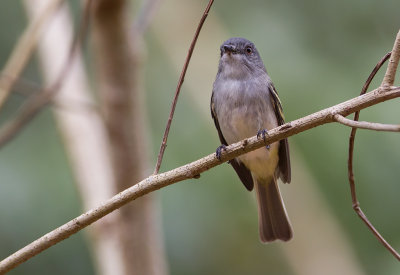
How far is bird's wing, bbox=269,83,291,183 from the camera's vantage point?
3572 millimetres


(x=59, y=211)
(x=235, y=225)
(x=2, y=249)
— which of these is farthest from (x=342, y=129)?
(x=2, y=249)

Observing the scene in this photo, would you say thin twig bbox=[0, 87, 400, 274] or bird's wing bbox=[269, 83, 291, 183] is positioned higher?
bird's wing bbox=[269, 83, 291, 183]

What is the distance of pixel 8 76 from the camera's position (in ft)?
11.6

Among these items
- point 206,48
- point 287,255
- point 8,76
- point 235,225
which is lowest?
point 287,255

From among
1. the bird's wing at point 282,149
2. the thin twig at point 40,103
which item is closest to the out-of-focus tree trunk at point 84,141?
the thin twig at point 40,103

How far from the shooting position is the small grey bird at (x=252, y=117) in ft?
11.6

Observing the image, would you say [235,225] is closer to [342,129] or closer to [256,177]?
[256,177]

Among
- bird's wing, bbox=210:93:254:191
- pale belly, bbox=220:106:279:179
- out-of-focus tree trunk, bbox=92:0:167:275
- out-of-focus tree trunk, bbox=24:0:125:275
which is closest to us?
pale belly, bbox=220:106:279:179

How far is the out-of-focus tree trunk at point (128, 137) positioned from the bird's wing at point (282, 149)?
860 mm

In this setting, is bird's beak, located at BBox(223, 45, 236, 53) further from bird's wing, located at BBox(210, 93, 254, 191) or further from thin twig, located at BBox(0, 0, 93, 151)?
thin twig, located at BBox(0, 0, 93, 151)

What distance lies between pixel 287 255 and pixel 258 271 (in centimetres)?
35

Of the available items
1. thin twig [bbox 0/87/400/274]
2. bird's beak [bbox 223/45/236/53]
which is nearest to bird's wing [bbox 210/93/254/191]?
bird's beak [bbox 223/45/236/53]

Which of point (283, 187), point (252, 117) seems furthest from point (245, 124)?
point (283, 187)

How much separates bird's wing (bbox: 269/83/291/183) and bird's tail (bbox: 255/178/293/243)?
154 mm
